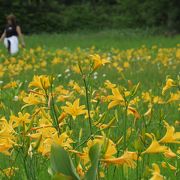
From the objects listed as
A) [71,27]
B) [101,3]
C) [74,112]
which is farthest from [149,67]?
[101,3]

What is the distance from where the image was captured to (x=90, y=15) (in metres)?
33.9

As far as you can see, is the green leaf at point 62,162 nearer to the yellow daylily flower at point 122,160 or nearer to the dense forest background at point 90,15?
the yellow daylily flower at point 122,160

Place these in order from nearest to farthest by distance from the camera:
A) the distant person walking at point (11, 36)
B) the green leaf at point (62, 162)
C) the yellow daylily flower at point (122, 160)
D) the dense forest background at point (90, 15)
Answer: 1. the green leaf at point (62, 162)
2. the yellow daylily flower at point (122, 160)
3. the distant person walking at point (11, 36)
4. the dense forest background at point (90, 15)

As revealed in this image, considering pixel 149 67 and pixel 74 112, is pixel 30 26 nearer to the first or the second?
pixel 149 67

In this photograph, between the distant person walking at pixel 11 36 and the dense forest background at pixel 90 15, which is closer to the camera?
the distant person walking at pixel 11 36

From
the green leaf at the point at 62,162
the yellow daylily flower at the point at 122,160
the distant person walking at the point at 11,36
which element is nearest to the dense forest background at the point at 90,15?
the distant person walking at the point at 11,36

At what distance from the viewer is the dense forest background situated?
26328mm

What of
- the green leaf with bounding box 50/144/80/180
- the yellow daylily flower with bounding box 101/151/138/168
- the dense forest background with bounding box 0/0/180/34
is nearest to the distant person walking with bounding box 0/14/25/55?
the yellow daylily flower with bounding box 101/151/138/168

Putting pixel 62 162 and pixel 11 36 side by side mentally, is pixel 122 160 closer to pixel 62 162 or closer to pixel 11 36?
pixel 62 162

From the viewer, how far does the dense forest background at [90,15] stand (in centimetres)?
2633

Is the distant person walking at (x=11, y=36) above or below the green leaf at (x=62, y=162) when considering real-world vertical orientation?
below

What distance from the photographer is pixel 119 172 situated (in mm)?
2988

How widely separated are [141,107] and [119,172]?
2275 millimetres

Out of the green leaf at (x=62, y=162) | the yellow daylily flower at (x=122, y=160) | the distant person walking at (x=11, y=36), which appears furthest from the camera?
the distant person walking at (x=11, y=36)
